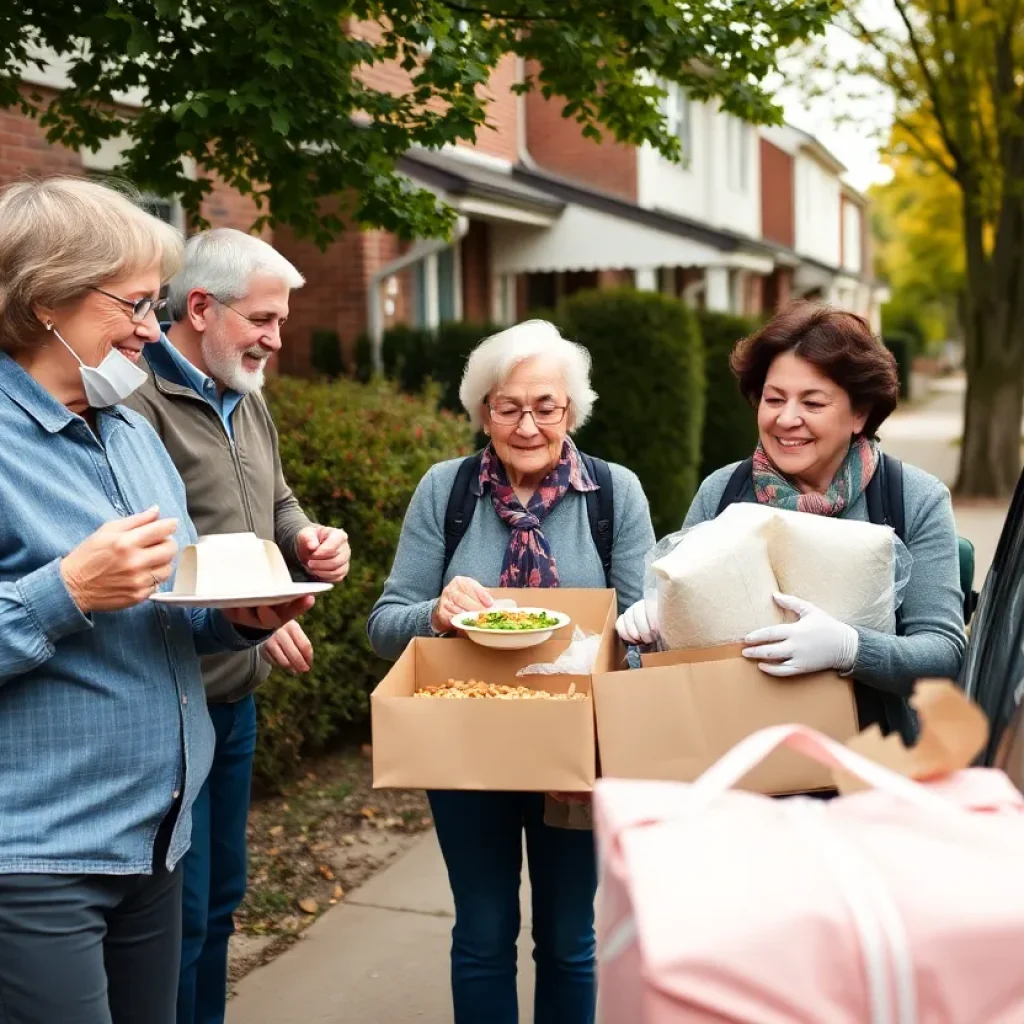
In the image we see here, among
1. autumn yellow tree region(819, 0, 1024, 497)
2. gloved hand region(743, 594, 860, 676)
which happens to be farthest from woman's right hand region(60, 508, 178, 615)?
autumn yellow tree region(819, 0, 1024, 497)

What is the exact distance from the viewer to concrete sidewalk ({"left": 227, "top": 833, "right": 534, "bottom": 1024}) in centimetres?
398

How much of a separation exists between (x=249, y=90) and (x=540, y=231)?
1415cm

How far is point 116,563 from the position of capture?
6.54 feet

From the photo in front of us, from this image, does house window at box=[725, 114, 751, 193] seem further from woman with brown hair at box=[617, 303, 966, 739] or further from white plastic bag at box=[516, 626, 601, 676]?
white plastic bag at box=[516, 626, 601, 676]

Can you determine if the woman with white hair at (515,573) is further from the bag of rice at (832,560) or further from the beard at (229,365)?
the bag of rice at (832,560)

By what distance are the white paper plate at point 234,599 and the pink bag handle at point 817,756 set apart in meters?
0.96

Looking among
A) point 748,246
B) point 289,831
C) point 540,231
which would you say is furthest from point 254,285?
point 748,246

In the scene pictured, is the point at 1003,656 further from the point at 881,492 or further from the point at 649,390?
the point at 649,390

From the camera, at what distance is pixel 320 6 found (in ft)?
13.6

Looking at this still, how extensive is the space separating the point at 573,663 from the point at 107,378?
3.58 feet

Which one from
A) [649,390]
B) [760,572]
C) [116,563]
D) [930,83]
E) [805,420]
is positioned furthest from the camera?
[930,83]

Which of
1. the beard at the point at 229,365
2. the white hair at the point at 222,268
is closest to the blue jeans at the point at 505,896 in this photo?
the beard at the point at 229,365

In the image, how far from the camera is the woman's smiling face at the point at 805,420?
8.96ft

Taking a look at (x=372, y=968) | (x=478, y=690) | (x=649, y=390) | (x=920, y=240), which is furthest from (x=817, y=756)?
(x=920, y=240)
